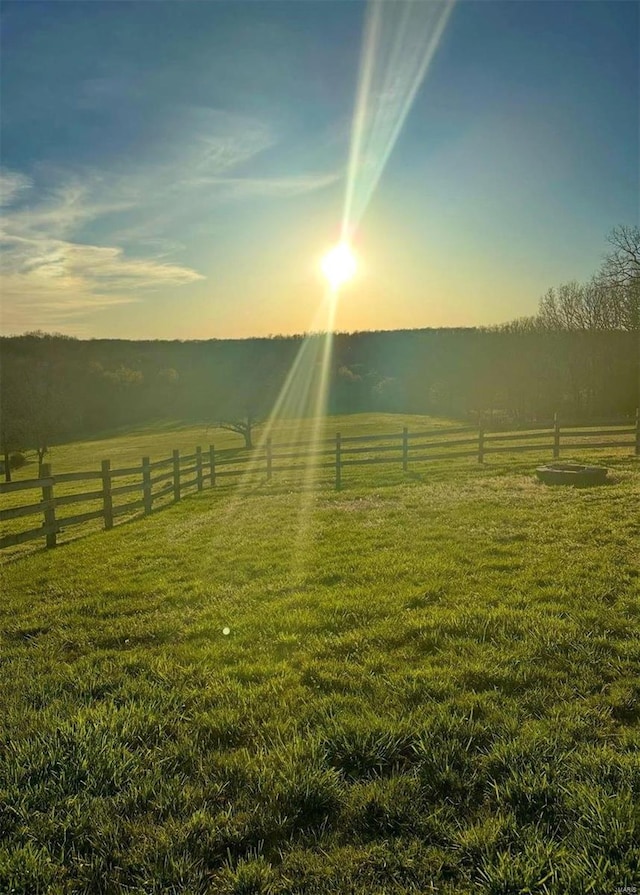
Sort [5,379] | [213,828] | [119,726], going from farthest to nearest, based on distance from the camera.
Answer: [5,379]
[119,726]
[213,828]

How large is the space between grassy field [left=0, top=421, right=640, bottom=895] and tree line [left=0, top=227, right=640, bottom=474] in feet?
97.6

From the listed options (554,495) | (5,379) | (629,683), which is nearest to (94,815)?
(629,683)

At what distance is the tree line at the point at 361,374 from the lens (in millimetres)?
52938

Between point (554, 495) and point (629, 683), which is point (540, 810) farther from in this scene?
point (554, 495)

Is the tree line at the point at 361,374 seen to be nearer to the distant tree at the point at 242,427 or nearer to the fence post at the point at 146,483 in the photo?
the distant tree at the point at 242,427

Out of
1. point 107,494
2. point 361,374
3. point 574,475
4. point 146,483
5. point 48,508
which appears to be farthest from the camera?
point 361,374

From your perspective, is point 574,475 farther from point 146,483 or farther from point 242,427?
point 242,427

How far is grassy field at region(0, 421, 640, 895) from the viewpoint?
2.49m

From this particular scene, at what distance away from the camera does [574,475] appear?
1424 cm

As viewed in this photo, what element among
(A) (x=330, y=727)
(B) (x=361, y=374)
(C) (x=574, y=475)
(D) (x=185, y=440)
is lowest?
(D) (x=185, y=440)

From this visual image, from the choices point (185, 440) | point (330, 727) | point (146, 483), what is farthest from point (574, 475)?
point (185, 440)

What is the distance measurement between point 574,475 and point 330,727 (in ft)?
41.9

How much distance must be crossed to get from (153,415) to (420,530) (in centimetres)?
8310

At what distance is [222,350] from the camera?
10912 centimetres
